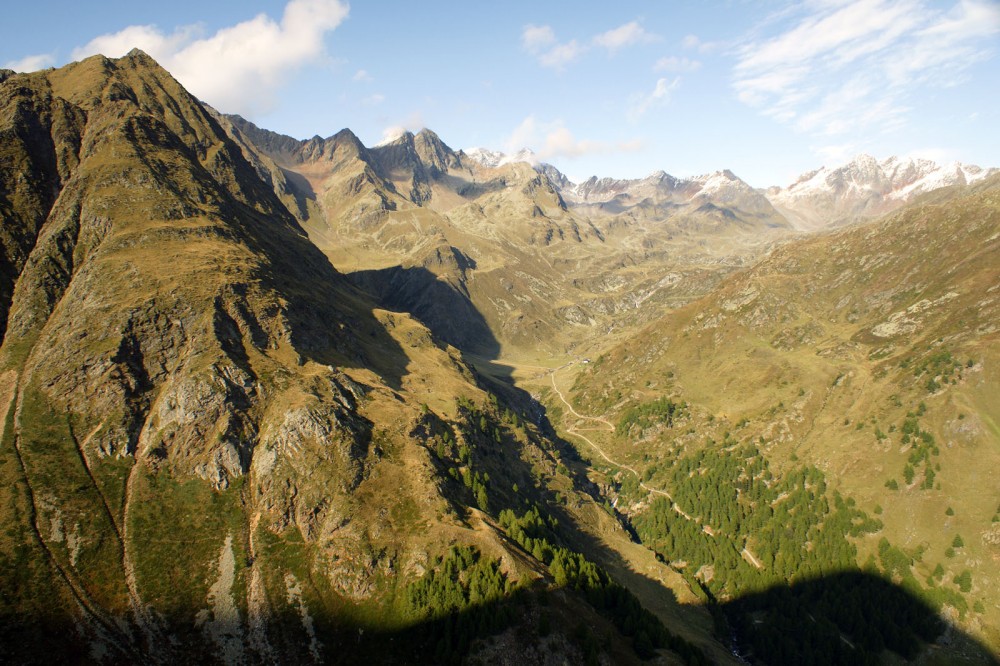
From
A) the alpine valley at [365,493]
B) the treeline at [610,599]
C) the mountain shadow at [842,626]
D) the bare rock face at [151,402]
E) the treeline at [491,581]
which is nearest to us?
the treeline at [491,581]

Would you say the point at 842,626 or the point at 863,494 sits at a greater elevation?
the point at 863,494

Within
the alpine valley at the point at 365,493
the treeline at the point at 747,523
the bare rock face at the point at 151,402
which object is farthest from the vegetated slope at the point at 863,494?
the bare rock face at the point at 151,402

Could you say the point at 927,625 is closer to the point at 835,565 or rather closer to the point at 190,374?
the point at 835,565

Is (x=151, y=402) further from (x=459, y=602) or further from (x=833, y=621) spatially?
(x=833, y=621)

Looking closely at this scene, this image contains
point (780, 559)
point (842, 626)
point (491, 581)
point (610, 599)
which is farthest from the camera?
point (780, 559)

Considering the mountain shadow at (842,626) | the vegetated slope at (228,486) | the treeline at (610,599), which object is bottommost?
the mountain shadow at (842,626)

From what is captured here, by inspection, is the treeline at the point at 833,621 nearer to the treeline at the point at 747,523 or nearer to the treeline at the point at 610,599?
the treeline at the point at 747,523

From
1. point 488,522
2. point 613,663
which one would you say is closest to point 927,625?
point 613,663

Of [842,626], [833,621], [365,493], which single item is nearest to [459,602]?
[365,493]

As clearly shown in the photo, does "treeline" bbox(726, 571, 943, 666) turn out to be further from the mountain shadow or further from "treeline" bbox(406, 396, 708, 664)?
"treeline" bbox(406, 396, 708, 664)
